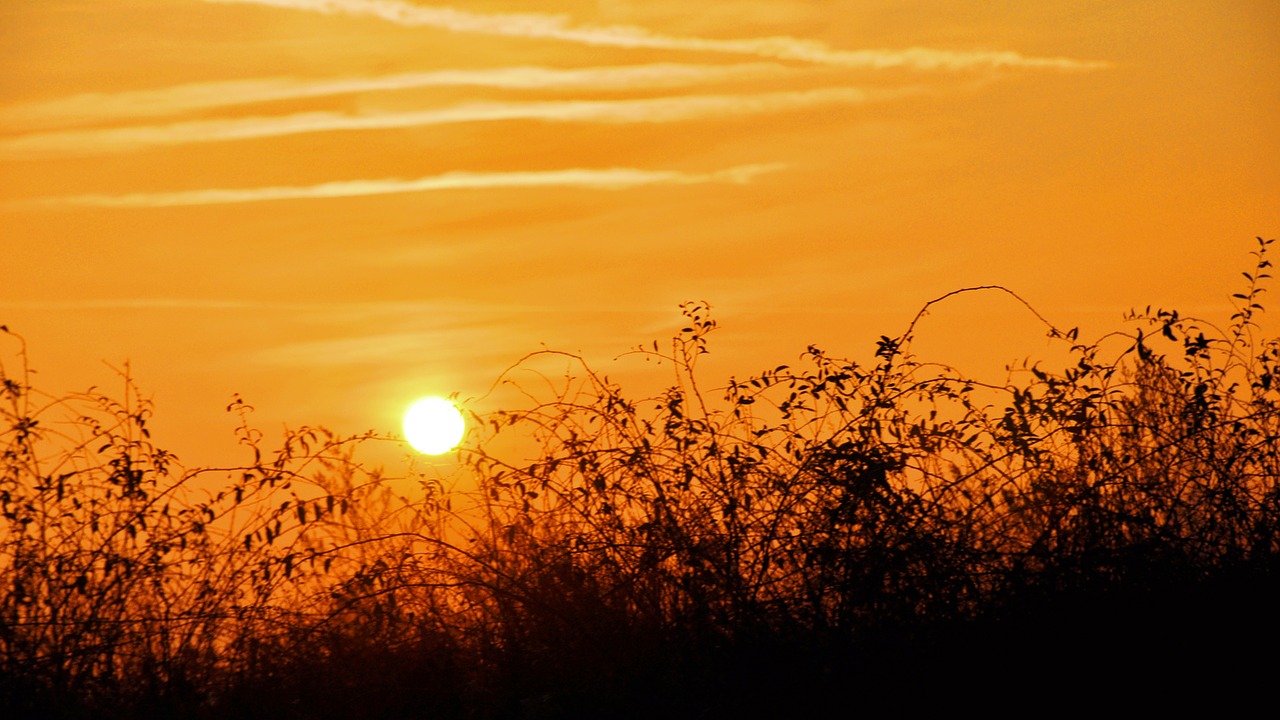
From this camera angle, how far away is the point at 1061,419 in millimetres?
6746

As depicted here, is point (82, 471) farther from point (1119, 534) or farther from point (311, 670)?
point (1119, 534)

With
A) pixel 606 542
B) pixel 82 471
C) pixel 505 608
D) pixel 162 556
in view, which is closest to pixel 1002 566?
pixel 606 542

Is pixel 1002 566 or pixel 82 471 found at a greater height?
pixel 82 471

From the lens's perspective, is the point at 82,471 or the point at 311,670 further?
the point at 82,471

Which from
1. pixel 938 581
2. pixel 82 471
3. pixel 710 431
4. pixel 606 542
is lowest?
pixel 938 581

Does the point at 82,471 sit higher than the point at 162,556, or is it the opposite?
the point at 82,471

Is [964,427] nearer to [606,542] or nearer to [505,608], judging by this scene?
[606,542]

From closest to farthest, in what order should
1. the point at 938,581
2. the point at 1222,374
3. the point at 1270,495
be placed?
the point at 938,581, the point at 1270,495, the point at 1222,374

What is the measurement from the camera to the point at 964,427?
6676 mm

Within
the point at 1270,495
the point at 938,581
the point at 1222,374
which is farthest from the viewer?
the point at 1222,374

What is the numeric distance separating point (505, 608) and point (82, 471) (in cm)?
249

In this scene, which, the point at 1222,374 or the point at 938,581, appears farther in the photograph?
the point at 1222,374

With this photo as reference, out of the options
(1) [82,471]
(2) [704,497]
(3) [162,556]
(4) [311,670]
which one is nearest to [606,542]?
(2) [704,497]

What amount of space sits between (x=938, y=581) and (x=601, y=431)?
1.91 metres
